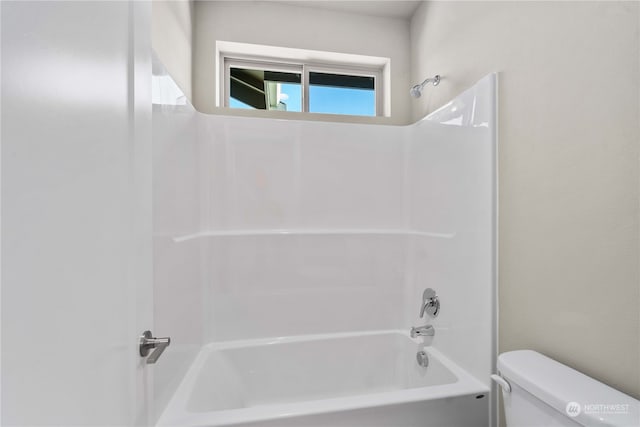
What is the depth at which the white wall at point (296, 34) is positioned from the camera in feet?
6.36

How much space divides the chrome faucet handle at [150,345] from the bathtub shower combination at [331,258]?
0.46m

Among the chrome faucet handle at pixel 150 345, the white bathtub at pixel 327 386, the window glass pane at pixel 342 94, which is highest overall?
the window glass pane at pixel 342 94

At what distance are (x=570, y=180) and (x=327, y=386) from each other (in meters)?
1.66

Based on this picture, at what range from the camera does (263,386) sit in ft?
5.72

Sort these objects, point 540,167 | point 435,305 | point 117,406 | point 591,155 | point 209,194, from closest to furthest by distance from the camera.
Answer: point 117,406, point 591,155, point 540,167, point 435,305, point 209,194

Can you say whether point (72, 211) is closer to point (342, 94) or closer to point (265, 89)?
point (265, 89)

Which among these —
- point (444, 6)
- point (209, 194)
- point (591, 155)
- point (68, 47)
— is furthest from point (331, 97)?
point (68, 47)

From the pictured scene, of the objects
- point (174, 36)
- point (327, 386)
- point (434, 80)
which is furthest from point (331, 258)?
point (174, 36)

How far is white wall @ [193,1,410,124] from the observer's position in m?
1.94

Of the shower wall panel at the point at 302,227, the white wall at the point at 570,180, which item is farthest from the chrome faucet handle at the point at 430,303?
the white wall at the point at 570,180

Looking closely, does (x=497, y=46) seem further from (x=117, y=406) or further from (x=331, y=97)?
(x=117, y=406)

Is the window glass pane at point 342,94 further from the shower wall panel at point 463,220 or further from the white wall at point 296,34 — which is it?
the shower wall panel at point 463,220

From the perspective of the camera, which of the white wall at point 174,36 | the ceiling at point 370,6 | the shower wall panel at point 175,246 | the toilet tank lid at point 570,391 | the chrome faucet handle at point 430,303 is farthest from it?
the ceiling at point 370,6

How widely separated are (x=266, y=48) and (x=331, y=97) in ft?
1.90
